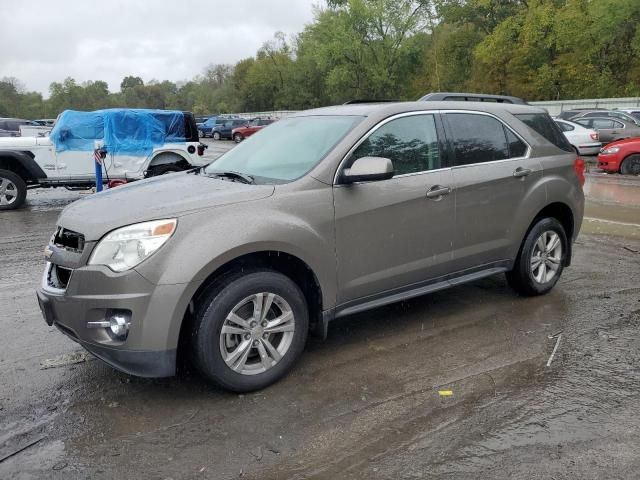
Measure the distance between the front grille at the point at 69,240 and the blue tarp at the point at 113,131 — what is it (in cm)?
858

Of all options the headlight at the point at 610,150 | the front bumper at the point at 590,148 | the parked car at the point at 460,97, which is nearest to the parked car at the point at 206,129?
the front bumper at the point at 590,148

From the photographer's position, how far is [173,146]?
12555 mm

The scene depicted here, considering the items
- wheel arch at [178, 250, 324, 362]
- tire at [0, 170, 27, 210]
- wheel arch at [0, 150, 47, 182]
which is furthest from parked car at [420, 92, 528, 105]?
tire at [0, 170, 27, 210]

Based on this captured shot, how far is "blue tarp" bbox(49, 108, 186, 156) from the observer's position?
38.3ft

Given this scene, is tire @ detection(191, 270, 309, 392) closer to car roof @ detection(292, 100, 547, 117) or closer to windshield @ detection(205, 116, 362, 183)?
windshield @ detection(205, 116, 362, 183)

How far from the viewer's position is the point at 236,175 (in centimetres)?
423

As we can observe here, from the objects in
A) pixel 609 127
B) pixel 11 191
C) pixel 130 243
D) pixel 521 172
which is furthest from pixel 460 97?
pixel 609 127

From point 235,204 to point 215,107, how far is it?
3981 inches

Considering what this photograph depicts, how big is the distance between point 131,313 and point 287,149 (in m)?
1.80

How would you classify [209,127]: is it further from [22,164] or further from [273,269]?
[273,269]

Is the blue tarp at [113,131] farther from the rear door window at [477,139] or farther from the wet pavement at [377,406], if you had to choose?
the rear door window at [477,139]

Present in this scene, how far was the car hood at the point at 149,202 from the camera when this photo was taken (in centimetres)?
340

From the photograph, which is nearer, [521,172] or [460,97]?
[521,172]

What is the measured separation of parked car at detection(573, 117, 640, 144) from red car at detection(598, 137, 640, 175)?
3485mm
